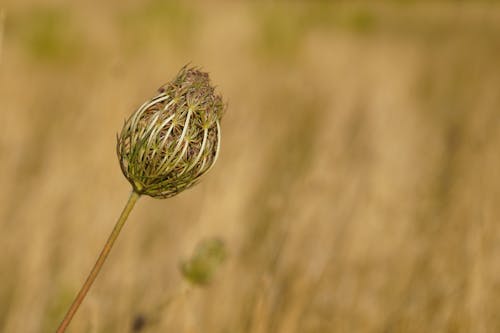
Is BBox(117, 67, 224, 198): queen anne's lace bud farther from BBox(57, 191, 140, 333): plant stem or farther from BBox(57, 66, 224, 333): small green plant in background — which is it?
BBox(57, 191, 140, 333): plant stem

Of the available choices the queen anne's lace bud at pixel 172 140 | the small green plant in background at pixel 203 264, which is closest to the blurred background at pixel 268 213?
the small green plant in background at pixel 203 264

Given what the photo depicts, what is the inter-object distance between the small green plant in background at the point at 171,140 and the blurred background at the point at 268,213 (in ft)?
1.70

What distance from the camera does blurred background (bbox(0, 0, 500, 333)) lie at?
5.78 ft

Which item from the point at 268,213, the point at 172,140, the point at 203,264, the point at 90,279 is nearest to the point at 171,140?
the point at 172,140

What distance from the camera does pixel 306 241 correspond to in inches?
95.6

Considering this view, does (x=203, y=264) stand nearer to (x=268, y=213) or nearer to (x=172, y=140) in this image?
(x=172, y=140)

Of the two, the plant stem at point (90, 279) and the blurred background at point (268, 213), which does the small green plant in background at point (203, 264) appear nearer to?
the blurred background at point (268, 213)

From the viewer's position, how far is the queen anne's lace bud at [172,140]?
25.5 inches

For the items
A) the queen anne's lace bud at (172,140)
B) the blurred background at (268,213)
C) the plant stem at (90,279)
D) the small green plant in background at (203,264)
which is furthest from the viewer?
the blurred background at (268,213)

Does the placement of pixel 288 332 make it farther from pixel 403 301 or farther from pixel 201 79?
pixel 201 79

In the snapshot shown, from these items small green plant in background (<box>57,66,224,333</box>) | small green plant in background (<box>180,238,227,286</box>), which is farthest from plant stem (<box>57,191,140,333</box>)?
small green plant in background (<box>180,238,227,286</box>)

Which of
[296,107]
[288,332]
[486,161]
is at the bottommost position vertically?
[288,332]

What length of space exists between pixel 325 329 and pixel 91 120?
1692 millimetres

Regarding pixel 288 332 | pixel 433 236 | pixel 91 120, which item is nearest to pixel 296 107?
pixel 91 120
